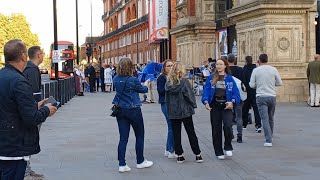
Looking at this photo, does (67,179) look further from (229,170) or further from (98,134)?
(98,134)

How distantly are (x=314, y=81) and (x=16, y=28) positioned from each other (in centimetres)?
8628

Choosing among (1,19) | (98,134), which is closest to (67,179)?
(98,134)

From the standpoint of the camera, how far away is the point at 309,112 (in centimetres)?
1761

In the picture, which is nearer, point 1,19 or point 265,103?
point 265,103

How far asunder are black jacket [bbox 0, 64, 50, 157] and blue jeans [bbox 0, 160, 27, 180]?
0.10 m

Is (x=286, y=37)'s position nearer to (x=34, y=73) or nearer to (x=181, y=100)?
(x=181, y=100)

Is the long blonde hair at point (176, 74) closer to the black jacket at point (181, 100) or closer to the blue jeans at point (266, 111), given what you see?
the black jacket at point (181, 100)

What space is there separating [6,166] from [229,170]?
4589 millimetres

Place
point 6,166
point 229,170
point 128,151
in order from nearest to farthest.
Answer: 1. point 6,166
2. point 229,170
3. point 128,151

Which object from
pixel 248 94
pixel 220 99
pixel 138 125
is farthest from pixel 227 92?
pixel 248 94

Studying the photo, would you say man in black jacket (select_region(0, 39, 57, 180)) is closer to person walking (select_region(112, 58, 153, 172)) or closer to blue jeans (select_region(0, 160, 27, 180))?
blue jeans (select_region(0, 160, 27, 180))

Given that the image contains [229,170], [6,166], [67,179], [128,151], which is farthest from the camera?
[128,151]

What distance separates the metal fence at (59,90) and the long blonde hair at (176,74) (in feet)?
31.0

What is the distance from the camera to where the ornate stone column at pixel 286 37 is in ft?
67.2
